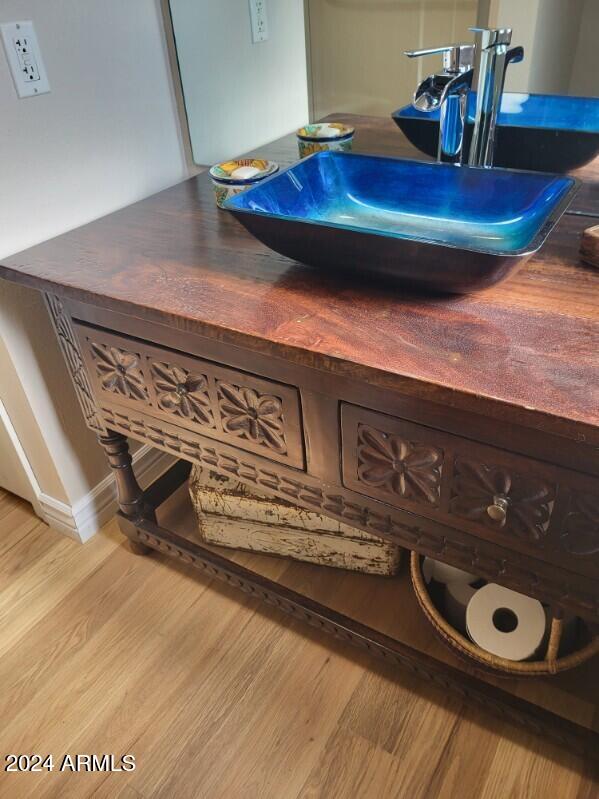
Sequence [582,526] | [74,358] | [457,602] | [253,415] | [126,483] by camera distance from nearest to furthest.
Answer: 1. [582,526]
2. [253,415]
3. [74,358]
4. [457,602]
5. [126,483]

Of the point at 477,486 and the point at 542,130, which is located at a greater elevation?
the point at 542,130

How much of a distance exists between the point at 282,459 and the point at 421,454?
241 mm

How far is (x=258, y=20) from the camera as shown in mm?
1282

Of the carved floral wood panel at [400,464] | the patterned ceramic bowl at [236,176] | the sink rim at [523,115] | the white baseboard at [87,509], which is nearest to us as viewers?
the carved floral wood panel at [400,464]

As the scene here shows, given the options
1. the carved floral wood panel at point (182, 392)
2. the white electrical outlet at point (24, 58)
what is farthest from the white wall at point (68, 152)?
the carved floral wood panel at point (182, 392)

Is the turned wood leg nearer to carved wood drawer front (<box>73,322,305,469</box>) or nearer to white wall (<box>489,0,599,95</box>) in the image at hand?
carved wood drawer front (<box>73,322,305,469</box>)

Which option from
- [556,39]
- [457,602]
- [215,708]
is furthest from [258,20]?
[215,708]

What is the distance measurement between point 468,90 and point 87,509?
1230 millimetres

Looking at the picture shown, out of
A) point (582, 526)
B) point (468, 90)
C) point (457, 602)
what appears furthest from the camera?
point (457, 602)

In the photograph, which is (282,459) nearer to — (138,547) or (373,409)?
(373,409)

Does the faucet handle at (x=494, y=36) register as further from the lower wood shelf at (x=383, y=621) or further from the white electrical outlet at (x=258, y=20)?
the lower wood shelf at (x=383, y=621)

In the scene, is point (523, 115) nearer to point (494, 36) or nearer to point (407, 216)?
point (494, 36)

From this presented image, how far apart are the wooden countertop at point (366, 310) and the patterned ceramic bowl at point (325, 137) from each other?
0.21ft

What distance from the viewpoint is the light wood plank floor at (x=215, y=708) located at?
3.57 ft
